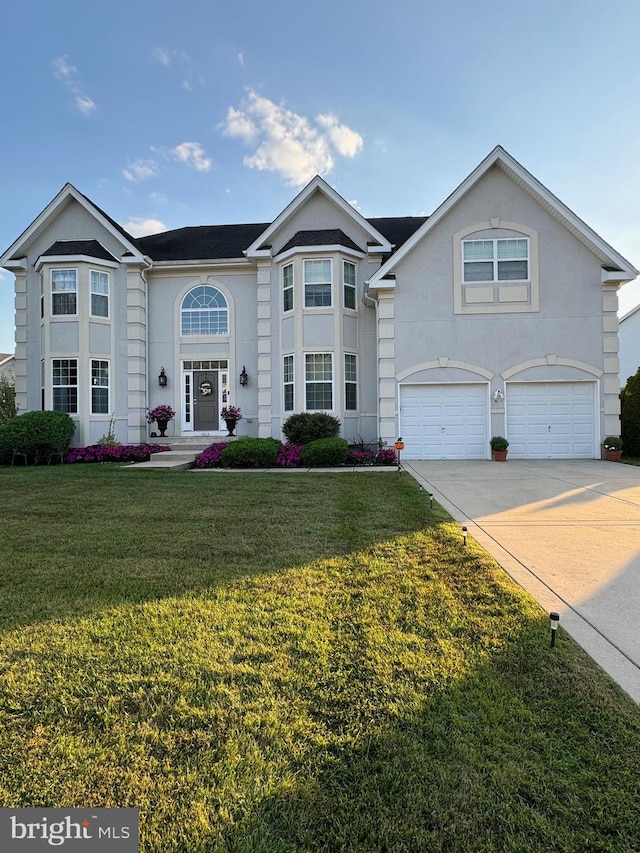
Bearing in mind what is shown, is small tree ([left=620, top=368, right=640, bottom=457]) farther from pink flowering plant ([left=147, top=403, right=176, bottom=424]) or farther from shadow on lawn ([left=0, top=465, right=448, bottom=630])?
pink flowering plant ([left=147, top=403, right=176, bottom=424])

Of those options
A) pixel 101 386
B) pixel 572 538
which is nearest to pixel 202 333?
pixel 101 386

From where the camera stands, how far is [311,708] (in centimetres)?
216

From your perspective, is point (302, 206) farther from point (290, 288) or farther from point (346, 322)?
point (346, 322)

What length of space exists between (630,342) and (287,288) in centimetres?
2144

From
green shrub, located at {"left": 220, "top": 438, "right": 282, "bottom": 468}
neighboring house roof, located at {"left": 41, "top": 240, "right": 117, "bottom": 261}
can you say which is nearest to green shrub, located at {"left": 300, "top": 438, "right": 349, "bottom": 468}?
green shrub, located at {"left": 220, "top": 438, "right": 282, "bottom": 468}

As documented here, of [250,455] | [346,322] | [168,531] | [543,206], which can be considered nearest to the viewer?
[168,531]

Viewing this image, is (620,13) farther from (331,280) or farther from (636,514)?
(636,514)

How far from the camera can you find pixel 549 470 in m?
10.7

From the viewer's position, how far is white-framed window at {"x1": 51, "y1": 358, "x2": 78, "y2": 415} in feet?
49.6

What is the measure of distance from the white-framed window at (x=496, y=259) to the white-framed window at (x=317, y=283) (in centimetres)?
438

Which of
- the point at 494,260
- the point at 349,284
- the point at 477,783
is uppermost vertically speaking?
the point at 494,260

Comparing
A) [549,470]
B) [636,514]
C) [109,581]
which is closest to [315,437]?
[549,470]

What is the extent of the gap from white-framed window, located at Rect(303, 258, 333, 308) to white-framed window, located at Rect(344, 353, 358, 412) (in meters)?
1.97

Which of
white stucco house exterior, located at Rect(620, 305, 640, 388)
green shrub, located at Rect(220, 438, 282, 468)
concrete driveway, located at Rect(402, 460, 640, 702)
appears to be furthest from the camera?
white stucco house exterior, located at Rect(620, 305, 640, 388)
